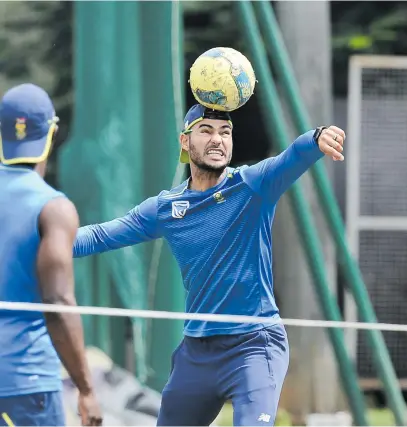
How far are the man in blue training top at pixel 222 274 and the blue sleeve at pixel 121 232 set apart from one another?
3cm

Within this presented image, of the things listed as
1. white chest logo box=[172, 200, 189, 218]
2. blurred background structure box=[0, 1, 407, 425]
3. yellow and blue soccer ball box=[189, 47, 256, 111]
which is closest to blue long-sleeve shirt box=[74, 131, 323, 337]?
white chest logo box=[172, 200, 189, 218]

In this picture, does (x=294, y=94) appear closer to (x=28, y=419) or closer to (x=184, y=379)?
(x=184, y=379)

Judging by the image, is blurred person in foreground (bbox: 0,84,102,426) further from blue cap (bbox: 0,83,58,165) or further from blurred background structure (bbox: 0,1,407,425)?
blurred background structure (bbox: 0,1,407,425)

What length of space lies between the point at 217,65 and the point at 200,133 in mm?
249

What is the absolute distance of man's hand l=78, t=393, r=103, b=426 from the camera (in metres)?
4.73

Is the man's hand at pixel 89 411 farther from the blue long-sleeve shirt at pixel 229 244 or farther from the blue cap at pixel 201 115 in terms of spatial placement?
the blue cap at pixel 201 115

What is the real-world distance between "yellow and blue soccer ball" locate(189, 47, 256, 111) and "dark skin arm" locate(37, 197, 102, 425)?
0.74 m

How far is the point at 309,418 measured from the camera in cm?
851

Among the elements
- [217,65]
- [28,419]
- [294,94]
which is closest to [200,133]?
[217,65]

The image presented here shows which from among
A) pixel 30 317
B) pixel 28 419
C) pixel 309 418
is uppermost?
pixel 30 317

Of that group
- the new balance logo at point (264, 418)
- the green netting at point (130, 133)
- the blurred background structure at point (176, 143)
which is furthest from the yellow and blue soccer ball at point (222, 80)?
the green netting at point (130, 133)

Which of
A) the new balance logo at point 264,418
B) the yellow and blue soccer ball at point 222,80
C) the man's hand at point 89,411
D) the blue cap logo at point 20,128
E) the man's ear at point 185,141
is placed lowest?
the new balance logo at point 264,418

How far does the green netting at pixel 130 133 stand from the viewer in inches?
319

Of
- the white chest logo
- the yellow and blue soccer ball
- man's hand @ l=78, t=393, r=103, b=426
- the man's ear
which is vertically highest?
the yellow and blue soccer ball
